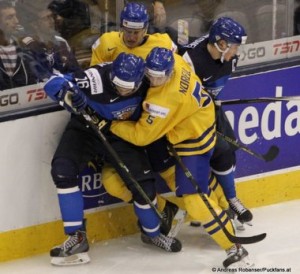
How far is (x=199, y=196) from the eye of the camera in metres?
4.59

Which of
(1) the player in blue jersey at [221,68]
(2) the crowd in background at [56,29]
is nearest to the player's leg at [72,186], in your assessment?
(2) the crowd in background at [56,29]

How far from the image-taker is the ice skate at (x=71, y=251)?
4.66 meters

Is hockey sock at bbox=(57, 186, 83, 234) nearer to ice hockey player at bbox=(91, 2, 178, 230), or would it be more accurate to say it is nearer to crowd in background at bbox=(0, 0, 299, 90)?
ice hockey player at bbox=(91, 2, 178, 230)

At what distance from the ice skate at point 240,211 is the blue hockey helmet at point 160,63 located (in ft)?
3.08

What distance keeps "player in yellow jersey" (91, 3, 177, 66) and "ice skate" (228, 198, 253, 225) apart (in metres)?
0.80

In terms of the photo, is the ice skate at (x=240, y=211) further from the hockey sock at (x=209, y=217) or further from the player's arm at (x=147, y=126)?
the player's arm at (x=147, y=126)

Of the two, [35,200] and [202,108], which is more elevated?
[202,108]

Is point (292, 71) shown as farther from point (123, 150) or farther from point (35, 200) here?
point (35, 200)

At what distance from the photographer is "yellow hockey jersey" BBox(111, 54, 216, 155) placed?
176 inches

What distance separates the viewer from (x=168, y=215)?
4.92m

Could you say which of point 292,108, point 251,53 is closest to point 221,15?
point 251,53

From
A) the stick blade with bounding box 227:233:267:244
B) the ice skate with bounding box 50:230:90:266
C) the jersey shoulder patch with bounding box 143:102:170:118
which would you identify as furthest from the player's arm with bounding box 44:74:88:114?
the stick blade with bounding box 227:233:267:244

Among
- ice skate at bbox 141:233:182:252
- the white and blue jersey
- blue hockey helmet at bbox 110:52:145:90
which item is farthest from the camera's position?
ice skate at bbox 141:233:182:252

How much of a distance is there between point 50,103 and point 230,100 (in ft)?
3.09
